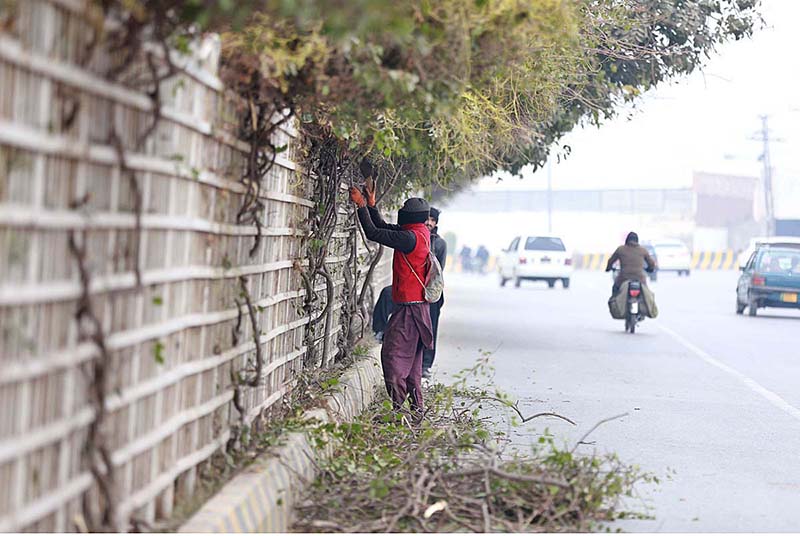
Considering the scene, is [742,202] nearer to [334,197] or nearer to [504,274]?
[504,274]

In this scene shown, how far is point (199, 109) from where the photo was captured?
5.07 metres

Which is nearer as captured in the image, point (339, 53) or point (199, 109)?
point (199, 109)

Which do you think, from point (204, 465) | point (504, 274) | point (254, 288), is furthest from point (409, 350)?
point (504, 274)

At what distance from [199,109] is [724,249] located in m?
80.4

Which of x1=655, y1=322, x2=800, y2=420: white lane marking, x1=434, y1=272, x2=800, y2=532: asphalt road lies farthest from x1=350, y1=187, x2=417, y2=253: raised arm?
x1=655, y1=322, x2=800, y2=420: white lane marking

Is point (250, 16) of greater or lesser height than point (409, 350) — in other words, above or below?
above

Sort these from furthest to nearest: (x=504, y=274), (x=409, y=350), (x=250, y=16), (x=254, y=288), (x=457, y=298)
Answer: (x=504, y=274), (x=457, y=298), (x=409, y=350), (x=254, y=288), (x=250, y=16)

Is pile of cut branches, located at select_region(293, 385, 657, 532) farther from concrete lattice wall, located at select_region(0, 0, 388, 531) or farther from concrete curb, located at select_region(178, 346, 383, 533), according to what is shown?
concrete lattice wall, located at select_region(0, 0, 388, 531)

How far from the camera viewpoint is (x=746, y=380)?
46.8ft

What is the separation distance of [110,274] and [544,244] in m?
37.3

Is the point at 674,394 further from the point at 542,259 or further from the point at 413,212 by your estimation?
the point at 542,259

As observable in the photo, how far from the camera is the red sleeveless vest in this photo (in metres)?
9.48

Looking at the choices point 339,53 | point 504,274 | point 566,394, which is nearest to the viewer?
point 339,53

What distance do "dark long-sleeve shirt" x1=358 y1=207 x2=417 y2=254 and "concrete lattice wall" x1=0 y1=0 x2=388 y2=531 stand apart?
9.88 ft
